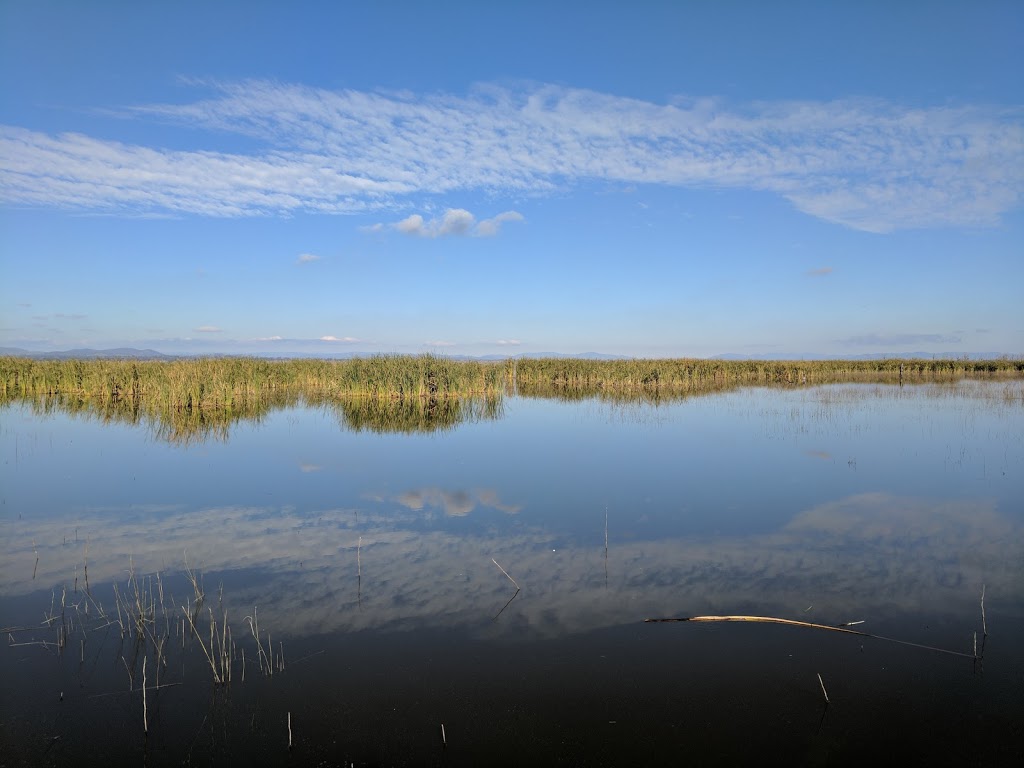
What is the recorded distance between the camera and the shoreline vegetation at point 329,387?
2016 centimetres

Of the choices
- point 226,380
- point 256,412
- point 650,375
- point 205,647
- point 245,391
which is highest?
point 650,375

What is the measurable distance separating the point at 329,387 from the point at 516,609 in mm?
27409

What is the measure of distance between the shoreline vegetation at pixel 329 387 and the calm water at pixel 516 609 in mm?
7427

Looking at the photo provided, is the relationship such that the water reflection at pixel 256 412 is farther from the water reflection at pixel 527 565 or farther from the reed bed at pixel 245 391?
the water reflection at pixel 527 565

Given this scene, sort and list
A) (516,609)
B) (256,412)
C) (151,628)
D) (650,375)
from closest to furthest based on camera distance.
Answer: (151,628) → (516,609) → (256,412) → (650,375)

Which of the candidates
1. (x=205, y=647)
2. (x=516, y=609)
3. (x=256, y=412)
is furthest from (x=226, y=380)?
(x=516, y=609)

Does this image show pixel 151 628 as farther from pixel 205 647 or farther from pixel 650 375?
pixel 650 375

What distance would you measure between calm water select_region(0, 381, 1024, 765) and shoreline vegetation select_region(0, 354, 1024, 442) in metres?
7.43

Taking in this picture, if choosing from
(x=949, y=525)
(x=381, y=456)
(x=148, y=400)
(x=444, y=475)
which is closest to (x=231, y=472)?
(x=381, y=456)

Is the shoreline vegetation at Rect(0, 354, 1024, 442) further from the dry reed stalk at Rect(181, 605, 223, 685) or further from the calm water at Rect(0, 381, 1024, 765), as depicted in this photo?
the dry reed stalk at Rect(181, 605, 223, 685)

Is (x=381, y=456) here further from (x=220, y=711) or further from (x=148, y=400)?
(x=148, y=400)

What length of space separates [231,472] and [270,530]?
4.12 metres

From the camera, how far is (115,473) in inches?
456

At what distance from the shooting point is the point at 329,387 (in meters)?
31.6
